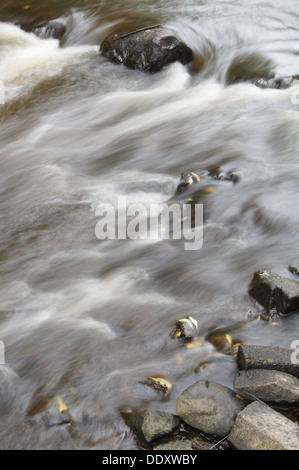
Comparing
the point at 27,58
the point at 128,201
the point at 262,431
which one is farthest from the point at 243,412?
the point at 27,58

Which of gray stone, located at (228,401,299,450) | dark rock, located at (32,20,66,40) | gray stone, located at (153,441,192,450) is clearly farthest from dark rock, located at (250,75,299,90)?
gray stone, located at (153,441,192,450)

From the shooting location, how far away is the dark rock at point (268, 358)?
123 inches

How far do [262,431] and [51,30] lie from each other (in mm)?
7916

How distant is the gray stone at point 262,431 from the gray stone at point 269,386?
11cm

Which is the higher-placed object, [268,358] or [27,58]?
[27,58]

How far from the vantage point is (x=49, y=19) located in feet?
30.3

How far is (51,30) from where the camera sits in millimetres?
9008

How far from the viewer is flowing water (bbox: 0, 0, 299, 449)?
334cm

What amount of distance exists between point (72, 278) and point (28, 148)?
2.66 metres

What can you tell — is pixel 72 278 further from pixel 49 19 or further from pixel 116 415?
pixel 49 19

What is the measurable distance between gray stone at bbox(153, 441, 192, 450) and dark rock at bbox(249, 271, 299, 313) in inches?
45.3

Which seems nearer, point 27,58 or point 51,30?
point 27,58

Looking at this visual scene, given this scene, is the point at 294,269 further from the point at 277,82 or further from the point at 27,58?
the point at 27,58
